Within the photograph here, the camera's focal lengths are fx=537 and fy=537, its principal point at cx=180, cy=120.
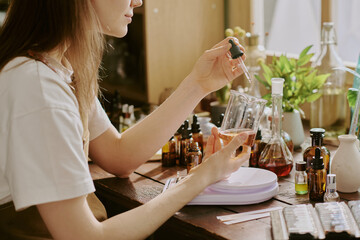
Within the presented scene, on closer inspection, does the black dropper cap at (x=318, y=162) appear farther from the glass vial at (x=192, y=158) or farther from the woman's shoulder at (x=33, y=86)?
the woman's shoulder at (x=33, y=86)

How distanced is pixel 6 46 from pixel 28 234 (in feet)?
1.47

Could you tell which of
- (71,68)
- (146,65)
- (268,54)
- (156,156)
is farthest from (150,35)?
(71,68)

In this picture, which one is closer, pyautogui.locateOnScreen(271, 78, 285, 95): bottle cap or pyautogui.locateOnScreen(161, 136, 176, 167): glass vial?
pyautogui.locateOnScreen(271, 78, 285, 95): bottle cap

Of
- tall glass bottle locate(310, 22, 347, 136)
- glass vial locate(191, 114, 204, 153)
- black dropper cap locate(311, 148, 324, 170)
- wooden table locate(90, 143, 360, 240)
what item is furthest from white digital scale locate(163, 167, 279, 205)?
tall glass bottle locate(310, 22, 347, 136)

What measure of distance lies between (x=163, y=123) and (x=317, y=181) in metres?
0.49

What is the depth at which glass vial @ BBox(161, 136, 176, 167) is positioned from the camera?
5.74ft

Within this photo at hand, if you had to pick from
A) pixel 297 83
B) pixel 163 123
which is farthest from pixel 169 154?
pixel 297 83

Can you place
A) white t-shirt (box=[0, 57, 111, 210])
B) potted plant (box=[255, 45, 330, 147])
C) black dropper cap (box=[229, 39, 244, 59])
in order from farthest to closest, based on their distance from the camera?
potted plant (box=[255, 45, 330, 147]), black dropper cap (box=[229, 39, 244, 59]), white t-shirt (box=[0, 57, 111, 210])

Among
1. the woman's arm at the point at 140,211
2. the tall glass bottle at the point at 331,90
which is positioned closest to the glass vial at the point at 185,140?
the woman's arm at the point at 140,211

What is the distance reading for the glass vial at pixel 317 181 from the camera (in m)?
1.36

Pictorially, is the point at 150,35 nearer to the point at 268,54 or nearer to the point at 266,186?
the point at 268,54

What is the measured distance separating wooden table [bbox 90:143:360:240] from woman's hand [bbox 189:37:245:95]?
292mm

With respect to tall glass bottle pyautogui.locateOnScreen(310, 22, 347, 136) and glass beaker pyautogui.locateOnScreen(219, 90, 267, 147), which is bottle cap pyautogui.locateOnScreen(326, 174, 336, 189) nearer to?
glass beaker pyautogui.locateOnScreen(219, 90, 267, 147)

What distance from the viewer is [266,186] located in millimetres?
1388
